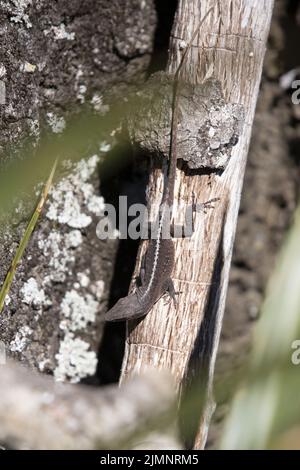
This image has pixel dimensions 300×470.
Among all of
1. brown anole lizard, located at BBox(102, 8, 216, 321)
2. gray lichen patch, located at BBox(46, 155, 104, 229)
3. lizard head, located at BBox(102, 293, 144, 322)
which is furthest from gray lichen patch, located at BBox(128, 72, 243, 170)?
lizard head, located at BBox(102, 293, 144, 322)

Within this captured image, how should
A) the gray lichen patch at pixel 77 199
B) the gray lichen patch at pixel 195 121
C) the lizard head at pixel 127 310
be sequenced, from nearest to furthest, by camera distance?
the gray lichen patch at pixel 195 121
the lizard head at pixel 127 310
the gray lichen patch at pixel 77 199

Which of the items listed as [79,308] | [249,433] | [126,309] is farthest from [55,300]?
[249,433]

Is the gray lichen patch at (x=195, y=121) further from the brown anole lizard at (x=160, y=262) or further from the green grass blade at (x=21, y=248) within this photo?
the green grass blade at (x=21, y=248)

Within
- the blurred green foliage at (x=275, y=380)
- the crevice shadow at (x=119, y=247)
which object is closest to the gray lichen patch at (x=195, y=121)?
the crevice shadow at (x=119, y=247)

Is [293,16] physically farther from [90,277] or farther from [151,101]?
[90,277]

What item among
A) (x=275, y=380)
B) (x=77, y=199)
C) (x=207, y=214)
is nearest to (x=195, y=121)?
(x=207, y=214)

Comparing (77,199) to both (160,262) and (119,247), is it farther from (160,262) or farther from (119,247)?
(160,262)
